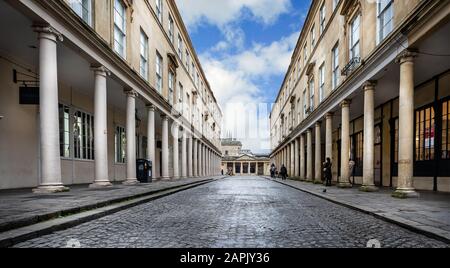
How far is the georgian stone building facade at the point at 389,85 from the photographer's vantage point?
33.0ft

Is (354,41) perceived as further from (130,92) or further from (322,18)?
(130,92)

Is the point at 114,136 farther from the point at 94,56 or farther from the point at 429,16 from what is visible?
the point at 429,16

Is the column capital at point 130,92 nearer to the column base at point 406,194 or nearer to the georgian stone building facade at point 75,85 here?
the georgian stone building facade at point 75,85

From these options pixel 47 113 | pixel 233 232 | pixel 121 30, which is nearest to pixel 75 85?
pixel 121 30

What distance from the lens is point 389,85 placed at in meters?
14.2

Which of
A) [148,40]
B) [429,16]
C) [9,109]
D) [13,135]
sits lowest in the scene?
[13,135]

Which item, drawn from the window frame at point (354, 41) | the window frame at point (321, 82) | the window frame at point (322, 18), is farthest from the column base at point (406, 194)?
the window frame at point (322, 18)

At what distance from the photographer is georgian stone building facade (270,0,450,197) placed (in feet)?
33.0

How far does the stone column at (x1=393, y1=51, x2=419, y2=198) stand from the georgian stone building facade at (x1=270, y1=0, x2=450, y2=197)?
3 centimetres

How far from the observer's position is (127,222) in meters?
5.95

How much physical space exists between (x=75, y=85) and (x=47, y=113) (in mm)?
7949
